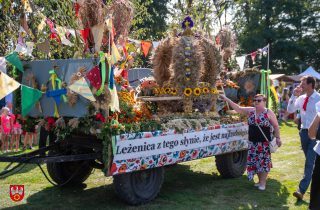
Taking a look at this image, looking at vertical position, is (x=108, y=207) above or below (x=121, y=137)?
below

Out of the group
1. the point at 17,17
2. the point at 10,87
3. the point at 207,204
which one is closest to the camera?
the point at 10,87

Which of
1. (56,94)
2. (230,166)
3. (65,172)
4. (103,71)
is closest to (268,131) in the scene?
(230,166)

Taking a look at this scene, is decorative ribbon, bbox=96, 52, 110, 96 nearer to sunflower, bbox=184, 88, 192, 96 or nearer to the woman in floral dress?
sunflower, bbox=184, 88, 192, 96

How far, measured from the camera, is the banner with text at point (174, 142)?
4465 mm

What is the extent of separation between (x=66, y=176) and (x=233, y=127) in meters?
3.55

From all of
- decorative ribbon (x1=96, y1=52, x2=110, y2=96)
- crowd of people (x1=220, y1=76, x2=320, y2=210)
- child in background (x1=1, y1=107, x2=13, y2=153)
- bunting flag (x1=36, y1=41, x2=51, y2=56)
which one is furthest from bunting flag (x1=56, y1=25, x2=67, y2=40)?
child in background (x1=1, y1=107, x2=13, y2=153)

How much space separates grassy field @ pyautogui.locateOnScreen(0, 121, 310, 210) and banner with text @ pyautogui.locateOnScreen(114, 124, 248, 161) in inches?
35.8

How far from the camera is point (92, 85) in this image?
4.18 meters

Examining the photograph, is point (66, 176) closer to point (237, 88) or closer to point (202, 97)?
point (202, 97)

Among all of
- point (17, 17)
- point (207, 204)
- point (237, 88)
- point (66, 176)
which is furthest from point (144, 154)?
point (17, 17)

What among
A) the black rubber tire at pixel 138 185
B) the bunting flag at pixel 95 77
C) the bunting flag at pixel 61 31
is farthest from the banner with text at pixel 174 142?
the bunting flag at pixel 61 31

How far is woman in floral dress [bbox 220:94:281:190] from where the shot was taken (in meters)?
5.73

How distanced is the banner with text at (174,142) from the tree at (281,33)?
1080 inches

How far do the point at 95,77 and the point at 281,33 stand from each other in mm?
32532
